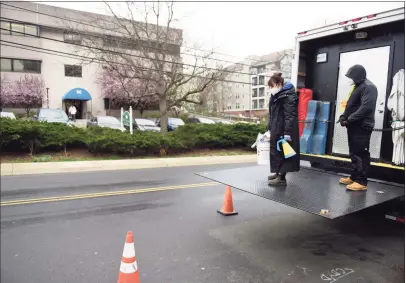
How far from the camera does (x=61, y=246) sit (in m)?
4.21

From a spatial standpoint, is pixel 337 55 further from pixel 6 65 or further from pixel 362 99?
pixel 6 65

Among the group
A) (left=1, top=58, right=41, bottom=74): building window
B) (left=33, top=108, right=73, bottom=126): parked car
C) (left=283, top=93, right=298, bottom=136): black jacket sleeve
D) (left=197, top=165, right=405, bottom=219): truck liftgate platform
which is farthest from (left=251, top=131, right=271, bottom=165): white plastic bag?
(left=1, top=58, right=41, bottom=74): building window

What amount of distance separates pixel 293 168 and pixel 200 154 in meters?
10.3

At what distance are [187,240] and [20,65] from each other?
33.7 metres

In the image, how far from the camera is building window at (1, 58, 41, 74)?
31422 millimetres

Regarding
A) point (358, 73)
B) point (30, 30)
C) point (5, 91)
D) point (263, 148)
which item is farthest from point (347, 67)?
point (30, 30)

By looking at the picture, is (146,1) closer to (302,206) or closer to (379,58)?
(379,58)

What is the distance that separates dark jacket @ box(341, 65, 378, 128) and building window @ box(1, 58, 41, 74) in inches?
1330

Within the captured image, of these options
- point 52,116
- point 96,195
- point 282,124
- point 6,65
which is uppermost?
point 6,65

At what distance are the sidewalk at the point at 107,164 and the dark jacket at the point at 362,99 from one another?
816cm

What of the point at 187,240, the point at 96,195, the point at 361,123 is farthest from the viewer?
the point at 96,195

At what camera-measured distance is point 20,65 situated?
31797mm

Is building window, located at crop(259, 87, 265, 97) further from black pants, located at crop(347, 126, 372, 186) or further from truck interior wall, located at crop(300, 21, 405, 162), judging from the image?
black pants, located at crop(347, 126, 372, 186)

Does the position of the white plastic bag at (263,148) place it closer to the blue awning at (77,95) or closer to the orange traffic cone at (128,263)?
the orange traffic cone at (128,263)
